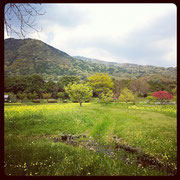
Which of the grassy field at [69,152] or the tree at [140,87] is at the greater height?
the tree at [140,87]

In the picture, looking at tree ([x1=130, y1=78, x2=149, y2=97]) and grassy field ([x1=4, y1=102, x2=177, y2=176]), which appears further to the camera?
tree ([x1=130, y1=78, x2=149, y2=97])

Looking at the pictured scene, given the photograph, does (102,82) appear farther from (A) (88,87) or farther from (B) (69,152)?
(B) (69,152)

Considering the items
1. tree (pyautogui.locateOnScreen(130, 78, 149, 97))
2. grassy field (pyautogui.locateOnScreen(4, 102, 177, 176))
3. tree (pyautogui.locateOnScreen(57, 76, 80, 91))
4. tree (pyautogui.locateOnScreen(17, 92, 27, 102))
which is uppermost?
tree (pyautogui.locateOnScreen(57, 76, 80, 91))

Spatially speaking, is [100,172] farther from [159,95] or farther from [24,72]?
[24,72]

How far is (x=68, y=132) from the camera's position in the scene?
24.2ft

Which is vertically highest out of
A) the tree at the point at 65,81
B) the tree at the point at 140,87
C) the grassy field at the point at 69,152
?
the tree at the point at 65,81

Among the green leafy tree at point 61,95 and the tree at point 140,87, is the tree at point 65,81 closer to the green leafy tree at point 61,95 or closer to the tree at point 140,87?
the green leafy tree at point 61,95

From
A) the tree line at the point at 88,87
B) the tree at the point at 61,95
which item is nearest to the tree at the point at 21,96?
the tree line at the point at 88,87

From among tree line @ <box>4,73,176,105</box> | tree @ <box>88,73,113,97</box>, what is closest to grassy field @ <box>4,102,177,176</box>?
tree line @ <box>4,73,176,105</box>

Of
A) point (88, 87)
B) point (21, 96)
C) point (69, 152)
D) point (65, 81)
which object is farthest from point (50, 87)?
point (69, 152)

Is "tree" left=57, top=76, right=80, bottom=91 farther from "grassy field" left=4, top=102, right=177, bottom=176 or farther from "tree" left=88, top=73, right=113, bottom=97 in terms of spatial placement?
"grassy field" left=4, top=102, right=177, bottom=176

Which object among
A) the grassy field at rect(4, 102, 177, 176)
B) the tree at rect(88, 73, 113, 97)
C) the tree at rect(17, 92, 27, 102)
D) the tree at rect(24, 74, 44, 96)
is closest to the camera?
the grassy field at rect(4, 102, 177, 176)

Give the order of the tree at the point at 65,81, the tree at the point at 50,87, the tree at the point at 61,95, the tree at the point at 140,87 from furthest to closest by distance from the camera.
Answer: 1. the tree at the point at 65,81
2. the tree at the point at 50,87
3. the tree at the point at 61,95
4. the tree at the point at 140,87

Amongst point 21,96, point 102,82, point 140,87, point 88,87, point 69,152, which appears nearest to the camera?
point 69,152
